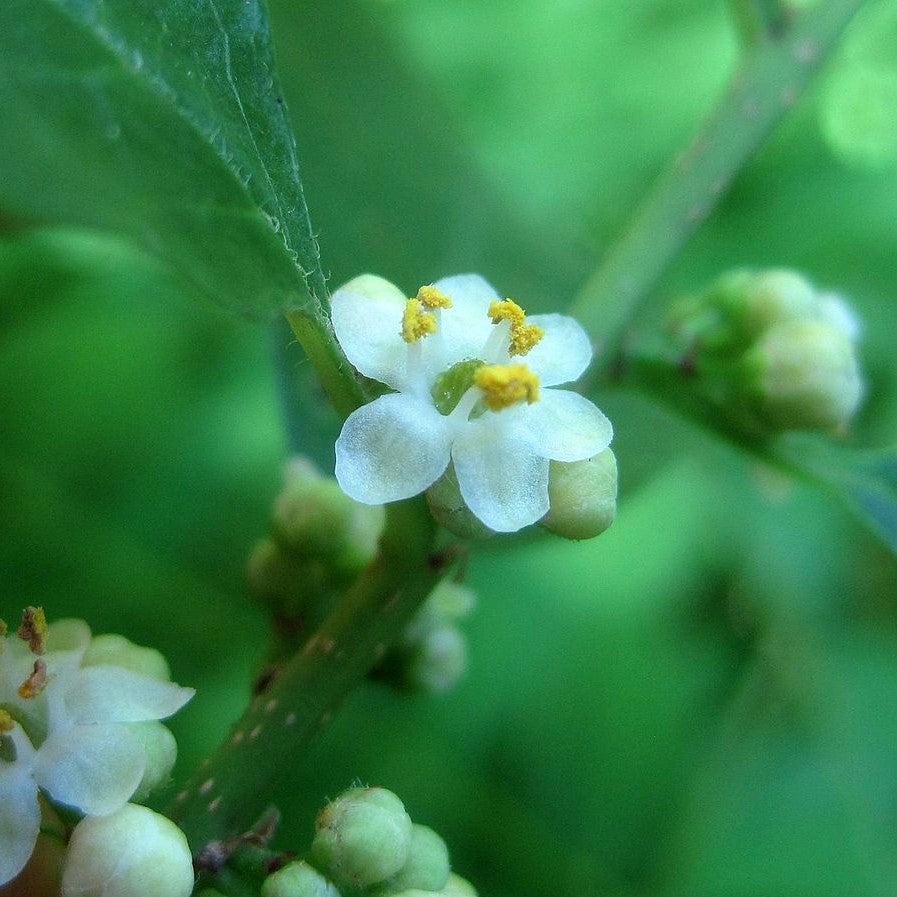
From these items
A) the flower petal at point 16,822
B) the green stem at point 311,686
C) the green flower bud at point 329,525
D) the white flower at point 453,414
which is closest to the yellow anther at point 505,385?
the white flower at point 453,414

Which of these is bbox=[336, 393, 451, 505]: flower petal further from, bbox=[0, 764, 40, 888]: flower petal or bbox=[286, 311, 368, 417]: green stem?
bbox=[0, 764, 40, 888]: flower petal

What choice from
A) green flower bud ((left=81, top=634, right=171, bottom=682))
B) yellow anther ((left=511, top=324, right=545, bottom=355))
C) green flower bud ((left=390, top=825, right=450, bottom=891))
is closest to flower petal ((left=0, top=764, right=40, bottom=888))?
green flower bud ((left=81, top=634, right=171, bottom=682))

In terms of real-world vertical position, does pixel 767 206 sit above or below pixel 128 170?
above

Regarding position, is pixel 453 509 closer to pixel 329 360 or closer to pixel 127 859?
pixel 329 360

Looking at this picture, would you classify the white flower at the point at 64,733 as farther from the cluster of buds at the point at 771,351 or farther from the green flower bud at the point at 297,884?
the cluster of buds at the point at 771,351

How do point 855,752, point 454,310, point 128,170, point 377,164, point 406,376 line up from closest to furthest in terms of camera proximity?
point 128,170 → point 406,376 → point 454,310 → point 377,164 → point 855,752

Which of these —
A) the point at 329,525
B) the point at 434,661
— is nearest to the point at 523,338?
the point at 329,525

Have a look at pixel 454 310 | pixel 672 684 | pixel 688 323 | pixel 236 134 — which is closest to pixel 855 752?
pixel 672 684

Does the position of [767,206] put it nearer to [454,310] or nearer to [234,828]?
[454,310]
